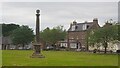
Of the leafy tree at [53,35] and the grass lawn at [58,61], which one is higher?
the leafy tree at [53,35]

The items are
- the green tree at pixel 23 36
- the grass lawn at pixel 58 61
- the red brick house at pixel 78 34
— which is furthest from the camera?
the green tree at pixel 23 36

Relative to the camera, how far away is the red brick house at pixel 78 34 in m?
114

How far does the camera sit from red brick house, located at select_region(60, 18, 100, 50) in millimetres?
114250

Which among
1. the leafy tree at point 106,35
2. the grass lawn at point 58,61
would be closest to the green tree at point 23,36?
the leafy tree at point 106,35

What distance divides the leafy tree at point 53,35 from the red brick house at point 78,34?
5.27 meters

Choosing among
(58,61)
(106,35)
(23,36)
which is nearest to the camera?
(58,61)

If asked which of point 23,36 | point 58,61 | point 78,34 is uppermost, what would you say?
point 78,34

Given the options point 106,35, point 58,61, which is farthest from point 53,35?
point 58,61

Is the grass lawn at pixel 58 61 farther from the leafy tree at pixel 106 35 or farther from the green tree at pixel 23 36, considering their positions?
the green tree at pixel 23 36

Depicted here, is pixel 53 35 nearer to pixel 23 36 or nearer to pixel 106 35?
pixel 23 36

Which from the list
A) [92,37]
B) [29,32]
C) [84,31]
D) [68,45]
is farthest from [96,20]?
[92,37]

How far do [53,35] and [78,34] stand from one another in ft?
35.6

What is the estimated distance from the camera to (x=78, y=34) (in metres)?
121

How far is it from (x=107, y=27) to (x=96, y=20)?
43.6m
